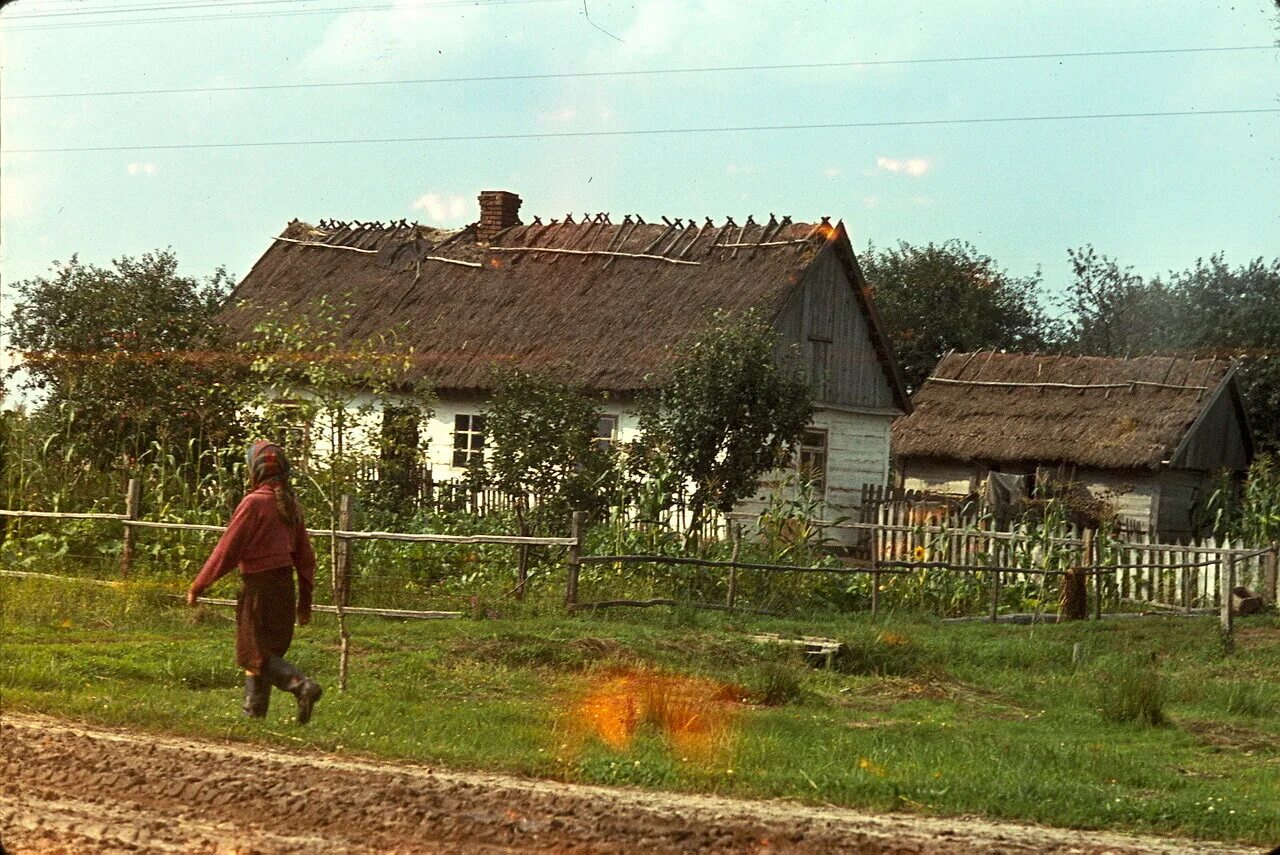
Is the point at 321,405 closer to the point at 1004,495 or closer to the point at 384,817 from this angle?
the point at 384,817

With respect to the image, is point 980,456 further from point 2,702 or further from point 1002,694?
point 2,702

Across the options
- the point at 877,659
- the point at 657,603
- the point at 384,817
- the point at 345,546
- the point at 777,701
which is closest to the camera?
the point at 384,817

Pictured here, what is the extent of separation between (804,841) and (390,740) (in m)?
3.07

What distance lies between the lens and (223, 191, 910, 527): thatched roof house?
21.8 metres

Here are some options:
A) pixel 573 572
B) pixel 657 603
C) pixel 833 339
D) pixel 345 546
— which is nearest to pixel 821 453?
pixel 833 339

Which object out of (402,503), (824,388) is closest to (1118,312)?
(824,388)

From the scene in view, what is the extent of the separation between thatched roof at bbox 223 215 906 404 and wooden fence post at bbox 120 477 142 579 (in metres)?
5.31

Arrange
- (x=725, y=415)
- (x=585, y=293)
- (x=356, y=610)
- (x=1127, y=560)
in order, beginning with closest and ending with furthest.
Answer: (x=356, y=610)
(x=725, y=415)
(x=1127, y=560)
(x=585, y=293)

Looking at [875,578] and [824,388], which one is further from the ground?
[824,388]

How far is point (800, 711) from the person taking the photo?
1079cm

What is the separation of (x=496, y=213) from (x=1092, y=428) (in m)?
11.6

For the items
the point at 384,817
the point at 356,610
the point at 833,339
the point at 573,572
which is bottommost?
the point at 384,817

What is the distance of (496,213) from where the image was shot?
2370cm

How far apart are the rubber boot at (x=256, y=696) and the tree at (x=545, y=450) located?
8321 millimetres
